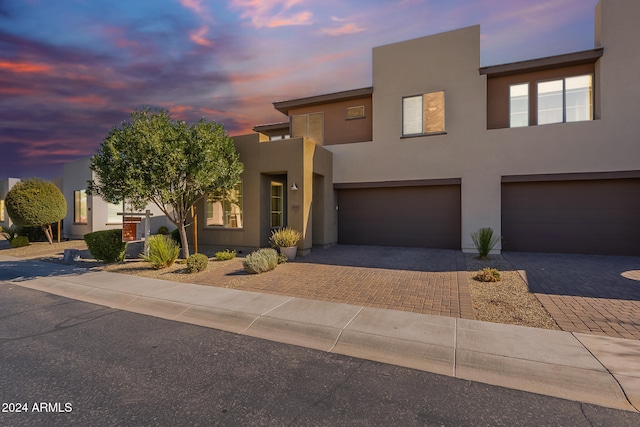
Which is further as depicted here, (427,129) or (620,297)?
(427,129)

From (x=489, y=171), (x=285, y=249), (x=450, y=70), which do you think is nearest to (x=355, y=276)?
(x=285, y=249)

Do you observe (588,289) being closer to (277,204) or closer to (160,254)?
(277,204)

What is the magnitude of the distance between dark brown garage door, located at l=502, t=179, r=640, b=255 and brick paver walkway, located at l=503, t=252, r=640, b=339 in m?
0.79

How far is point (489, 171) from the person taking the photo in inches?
503

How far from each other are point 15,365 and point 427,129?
47.5 ft

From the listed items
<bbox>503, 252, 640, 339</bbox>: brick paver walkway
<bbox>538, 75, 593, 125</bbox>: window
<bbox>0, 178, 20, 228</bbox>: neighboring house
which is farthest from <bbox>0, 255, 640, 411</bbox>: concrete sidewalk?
<bbox>0, 178, 20, 228</bbox>: neighboring house

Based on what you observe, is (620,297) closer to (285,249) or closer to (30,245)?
(285,249)

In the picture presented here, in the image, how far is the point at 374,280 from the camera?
819cm

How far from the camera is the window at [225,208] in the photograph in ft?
44.2

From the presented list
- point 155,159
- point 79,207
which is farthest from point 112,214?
point 155,159

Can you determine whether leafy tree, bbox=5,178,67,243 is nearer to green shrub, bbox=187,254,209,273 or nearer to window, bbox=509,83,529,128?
green shrub, bbox=187,254,209,273

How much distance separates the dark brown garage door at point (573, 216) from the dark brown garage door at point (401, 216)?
219cm

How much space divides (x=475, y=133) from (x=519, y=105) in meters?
2.11

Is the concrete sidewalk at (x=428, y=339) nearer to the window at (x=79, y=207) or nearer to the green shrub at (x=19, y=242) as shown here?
the green shrub at (x=19, y=242)
